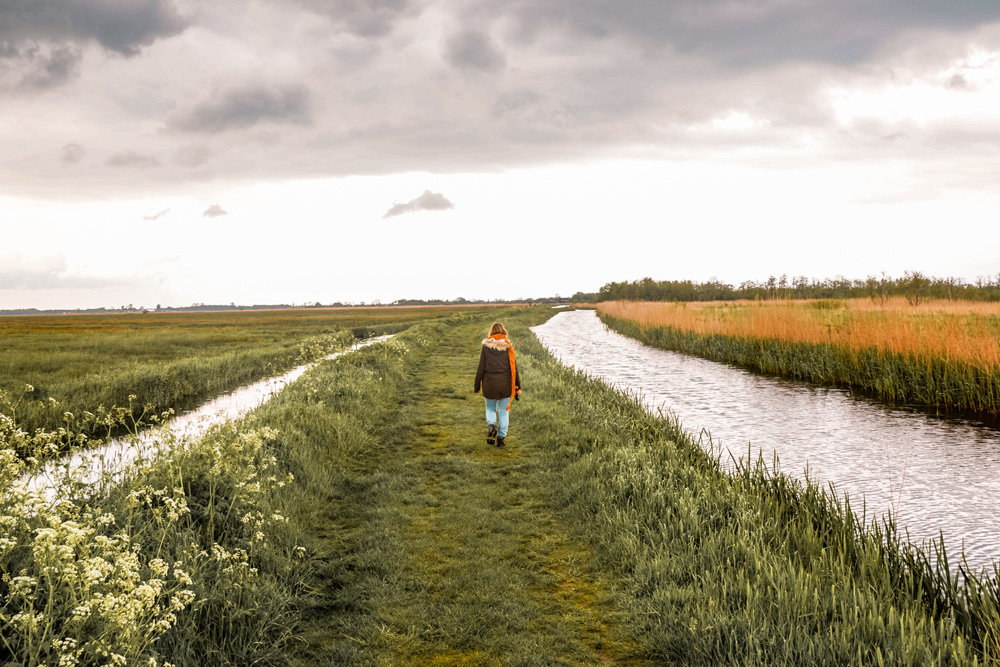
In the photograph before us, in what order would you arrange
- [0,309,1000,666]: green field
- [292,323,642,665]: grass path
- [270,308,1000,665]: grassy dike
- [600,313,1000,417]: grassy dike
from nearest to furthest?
[0,309,1000,666]: green field → [270,308,1000,665]: grassy dike → [292,323,642,665]: grass path → [600,313,1000,417]: grassy dike

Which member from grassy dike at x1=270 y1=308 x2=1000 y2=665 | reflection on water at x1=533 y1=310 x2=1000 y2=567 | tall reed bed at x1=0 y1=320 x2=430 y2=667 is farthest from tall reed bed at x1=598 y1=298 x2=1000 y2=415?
tall reed bed at x1=0 y1=320 x2=430 y2=667

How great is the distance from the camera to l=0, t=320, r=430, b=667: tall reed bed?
124 inches

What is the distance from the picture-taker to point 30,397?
17.8 meters

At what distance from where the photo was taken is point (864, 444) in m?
11.8

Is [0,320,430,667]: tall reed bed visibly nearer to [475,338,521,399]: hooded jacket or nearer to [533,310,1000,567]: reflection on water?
[475,338,521,399]: hooded jacket

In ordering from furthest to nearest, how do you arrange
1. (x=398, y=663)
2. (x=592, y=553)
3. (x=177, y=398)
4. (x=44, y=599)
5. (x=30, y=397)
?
(x=177, y=398)
(x=30, y=397)
(x=592, y=553)
(x=398, y=663)
(x=44, y=599)

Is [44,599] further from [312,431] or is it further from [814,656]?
[312,431]

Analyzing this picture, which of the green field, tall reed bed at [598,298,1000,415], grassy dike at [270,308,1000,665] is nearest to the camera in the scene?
the green field

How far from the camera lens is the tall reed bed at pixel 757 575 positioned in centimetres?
391

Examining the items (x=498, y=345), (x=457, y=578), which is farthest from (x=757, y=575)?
(x=498, y=345)

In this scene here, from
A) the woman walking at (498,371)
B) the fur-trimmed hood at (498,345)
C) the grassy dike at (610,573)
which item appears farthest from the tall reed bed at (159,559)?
the fur-trimmed hood at (498,345)

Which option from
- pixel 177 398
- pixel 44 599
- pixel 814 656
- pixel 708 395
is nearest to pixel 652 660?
pixel 814 656

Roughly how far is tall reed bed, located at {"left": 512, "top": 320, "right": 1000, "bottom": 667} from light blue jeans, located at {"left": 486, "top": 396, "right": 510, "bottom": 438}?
1.92 metres

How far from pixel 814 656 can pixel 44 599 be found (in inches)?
215
